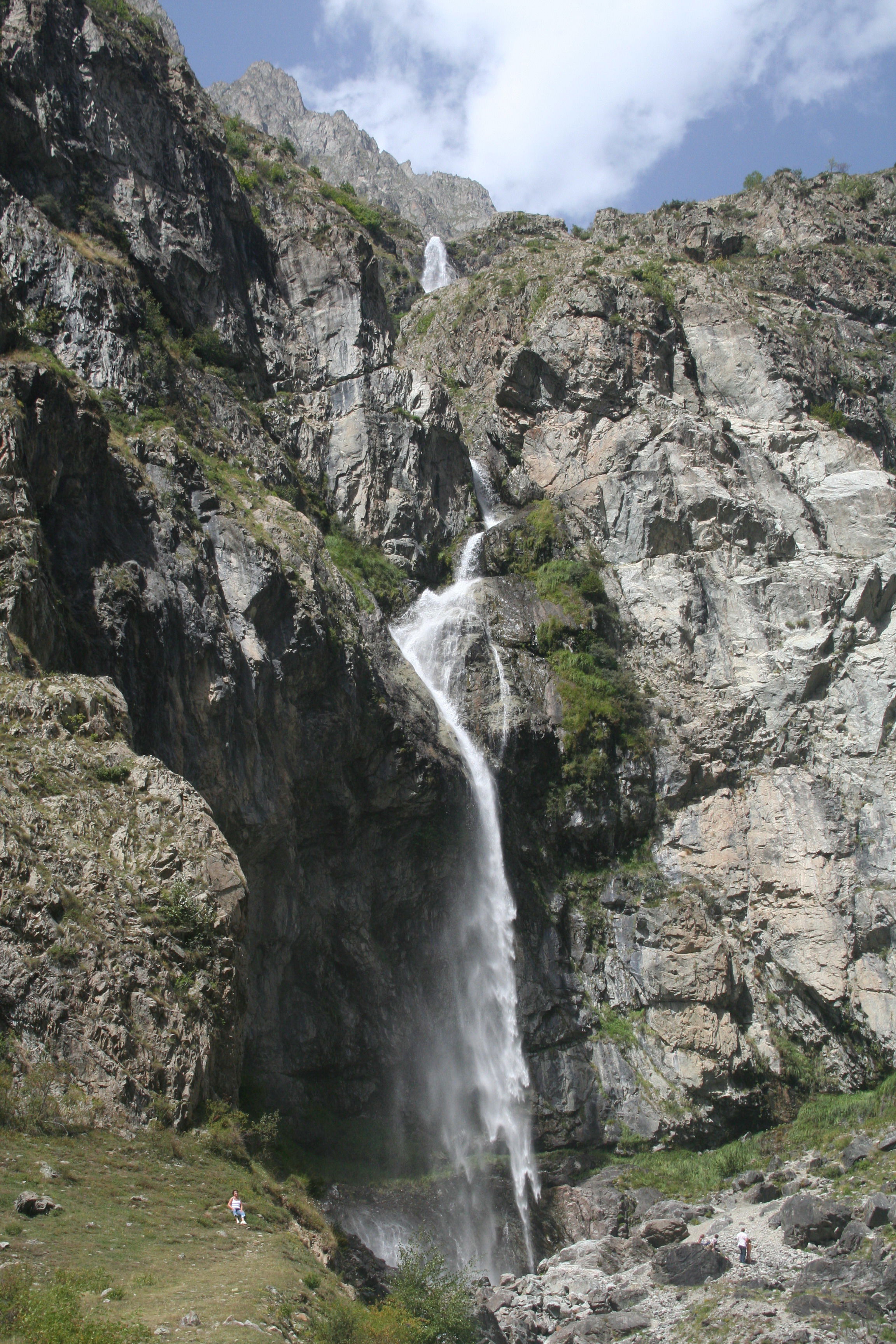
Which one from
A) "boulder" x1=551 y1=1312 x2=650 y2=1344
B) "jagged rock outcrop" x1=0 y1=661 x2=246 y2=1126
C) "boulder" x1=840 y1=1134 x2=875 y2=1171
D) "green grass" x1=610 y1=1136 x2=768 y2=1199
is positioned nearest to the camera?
"jagged rock outcrop" x1=0 y1=661 x2=246 y2=1126

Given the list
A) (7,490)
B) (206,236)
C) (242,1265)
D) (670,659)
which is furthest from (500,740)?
(206,236)

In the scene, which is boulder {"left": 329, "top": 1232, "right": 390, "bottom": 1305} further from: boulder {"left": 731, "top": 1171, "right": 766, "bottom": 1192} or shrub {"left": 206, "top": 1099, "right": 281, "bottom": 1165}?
boulder {"left": 731, "top": 1171, "right": 766, "bottom": 1192}

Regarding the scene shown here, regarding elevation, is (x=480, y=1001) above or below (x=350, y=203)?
below

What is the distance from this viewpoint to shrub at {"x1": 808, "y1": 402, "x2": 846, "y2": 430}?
126 ft

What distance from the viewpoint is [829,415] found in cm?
3884

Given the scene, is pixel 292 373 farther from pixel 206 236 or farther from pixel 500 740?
pixel 500 740

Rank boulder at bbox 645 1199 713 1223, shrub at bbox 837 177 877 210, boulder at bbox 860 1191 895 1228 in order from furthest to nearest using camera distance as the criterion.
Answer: shrub at bbox 837 177 877 210
boulder at bbox 645 1199 713 1223
boulder at bbox 860 1191 895 1228

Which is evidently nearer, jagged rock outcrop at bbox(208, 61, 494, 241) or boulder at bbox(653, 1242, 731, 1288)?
boulder at bbox(653, 1242, 731, 1288)

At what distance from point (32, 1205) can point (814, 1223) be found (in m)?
17.8

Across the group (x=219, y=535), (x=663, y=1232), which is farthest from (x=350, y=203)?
(x=663, y=1232)

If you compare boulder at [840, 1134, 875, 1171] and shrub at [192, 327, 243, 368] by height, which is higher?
shrub at [192, 327, 243, 368]

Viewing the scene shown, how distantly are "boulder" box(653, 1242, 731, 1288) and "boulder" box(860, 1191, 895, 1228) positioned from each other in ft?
10.3

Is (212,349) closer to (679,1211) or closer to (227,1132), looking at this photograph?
(227,1132)

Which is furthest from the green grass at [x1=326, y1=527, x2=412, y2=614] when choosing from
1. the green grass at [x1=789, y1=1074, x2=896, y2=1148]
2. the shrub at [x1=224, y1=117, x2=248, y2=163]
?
the shrub at [x1=224, y1=117, x2=248, y2=163]
